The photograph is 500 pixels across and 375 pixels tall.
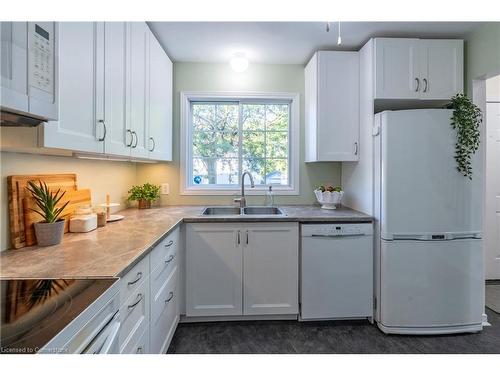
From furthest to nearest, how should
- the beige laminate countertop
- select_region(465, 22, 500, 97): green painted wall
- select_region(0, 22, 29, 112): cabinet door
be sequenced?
select_region(465, 22, 500, 97): green painted wall → the beige laminate countertop → select_region(0, 22, 29, 112): cabinet door

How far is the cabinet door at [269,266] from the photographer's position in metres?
2.20

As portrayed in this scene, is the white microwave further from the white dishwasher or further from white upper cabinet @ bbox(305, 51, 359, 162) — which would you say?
white upper cabinet @ bbox(305, 51, 359, 162)

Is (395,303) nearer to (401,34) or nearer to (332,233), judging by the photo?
(332,233)

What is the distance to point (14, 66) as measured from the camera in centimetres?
77

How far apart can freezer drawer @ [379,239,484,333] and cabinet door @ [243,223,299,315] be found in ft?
2.35

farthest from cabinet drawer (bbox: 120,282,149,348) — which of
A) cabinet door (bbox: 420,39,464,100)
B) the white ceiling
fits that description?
cabinet door (bbox: 420,39,464,100)

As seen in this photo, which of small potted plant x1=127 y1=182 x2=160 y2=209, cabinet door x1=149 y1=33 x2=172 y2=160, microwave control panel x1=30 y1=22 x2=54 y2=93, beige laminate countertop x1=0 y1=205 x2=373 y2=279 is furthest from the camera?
small potted plant x1=127 y1=182 x2=160 y2=209

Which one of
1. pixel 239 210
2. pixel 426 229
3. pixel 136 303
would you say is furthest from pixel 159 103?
pixel 426 229

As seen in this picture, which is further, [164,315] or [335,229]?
[335,229]

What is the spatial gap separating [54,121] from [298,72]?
7.98 feet

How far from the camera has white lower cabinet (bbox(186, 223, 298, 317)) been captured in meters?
2.18

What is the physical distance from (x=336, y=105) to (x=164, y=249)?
1.90 m

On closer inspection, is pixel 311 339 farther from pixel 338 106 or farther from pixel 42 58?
pixel 42 58

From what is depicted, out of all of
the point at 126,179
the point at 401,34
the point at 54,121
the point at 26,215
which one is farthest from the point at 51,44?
the point at 401,34
